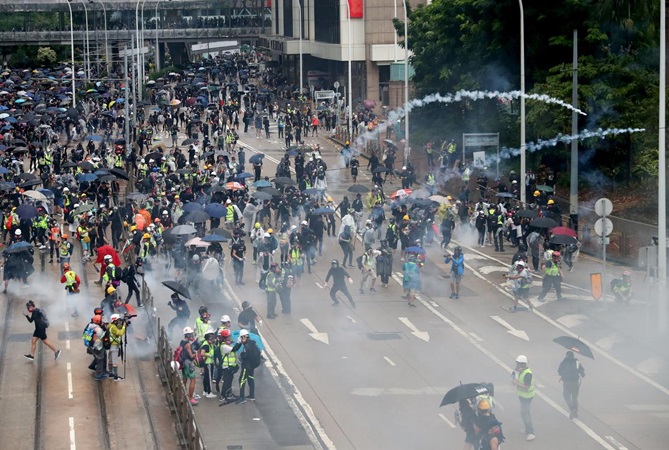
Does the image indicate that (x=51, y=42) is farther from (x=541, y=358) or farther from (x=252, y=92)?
(x=541, y=358)

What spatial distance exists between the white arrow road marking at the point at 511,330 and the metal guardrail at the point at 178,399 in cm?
771

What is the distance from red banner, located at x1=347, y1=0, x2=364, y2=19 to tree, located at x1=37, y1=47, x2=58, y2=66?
65466mm

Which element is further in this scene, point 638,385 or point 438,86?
point 438,86

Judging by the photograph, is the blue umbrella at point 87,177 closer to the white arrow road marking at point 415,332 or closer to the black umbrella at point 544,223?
the black umbrella at point 544,223

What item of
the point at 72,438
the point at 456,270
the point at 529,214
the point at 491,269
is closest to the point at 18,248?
the point at 456,270

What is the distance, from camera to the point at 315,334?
31.3m

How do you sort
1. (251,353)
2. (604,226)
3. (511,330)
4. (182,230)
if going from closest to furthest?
1. (251,353)
2. (511,330)
3. (604,226)
4. (182,230)

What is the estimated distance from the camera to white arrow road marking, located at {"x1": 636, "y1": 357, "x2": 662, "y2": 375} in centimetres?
2803

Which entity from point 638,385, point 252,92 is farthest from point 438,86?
point 638,385

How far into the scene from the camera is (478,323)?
32.4 meters

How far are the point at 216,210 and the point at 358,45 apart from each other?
167 feet

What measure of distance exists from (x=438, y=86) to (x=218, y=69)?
5470 centimetres

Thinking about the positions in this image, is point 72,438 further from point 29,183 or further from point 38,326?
A: point 29,183

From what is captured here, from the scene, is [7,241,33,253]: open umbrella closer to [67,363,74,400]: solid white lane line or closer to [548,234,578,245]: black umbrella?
[67,363,74,400]: solid white lane line
